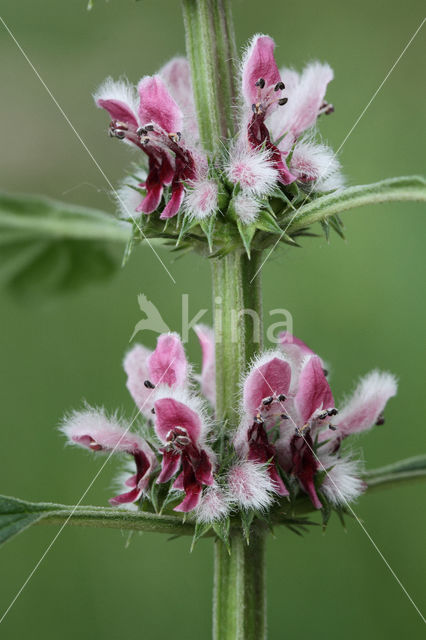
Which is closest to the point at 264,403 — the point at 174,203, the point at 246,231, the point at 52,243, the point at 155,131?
the point at 246,231

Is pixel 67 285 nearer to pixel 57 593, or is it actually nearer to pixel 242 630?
pixel 242 630

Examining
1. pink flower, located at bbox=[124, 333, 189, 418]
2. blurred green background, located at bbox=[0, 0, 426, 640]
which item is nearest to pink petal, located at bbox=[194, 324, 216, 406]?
pink flower, located at bbox=[124, 333, 189, 418]

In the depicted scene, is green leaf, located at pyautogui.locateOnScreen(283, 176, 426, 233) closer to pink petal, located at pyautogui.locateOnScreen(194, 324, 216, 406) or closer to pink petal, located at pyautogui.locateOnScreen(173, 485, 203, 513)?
pink petal, located at pyautogui.locateOnScreen(194, 324, 216, 406)

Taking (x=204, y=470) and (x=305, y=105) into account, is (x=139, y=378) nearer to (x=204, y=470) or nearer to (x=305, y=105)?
(x=204, y=470)

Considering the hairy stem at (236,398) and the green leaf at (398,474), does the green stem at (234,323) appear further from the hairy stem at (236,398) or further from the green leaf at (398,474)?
the green leaf at (398,474)

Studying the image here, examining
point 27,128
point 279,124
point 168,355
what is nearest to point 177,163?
point 279,124

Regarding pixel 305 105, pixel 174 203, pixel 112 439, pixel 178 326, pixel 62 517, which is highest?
pixel 178 326
